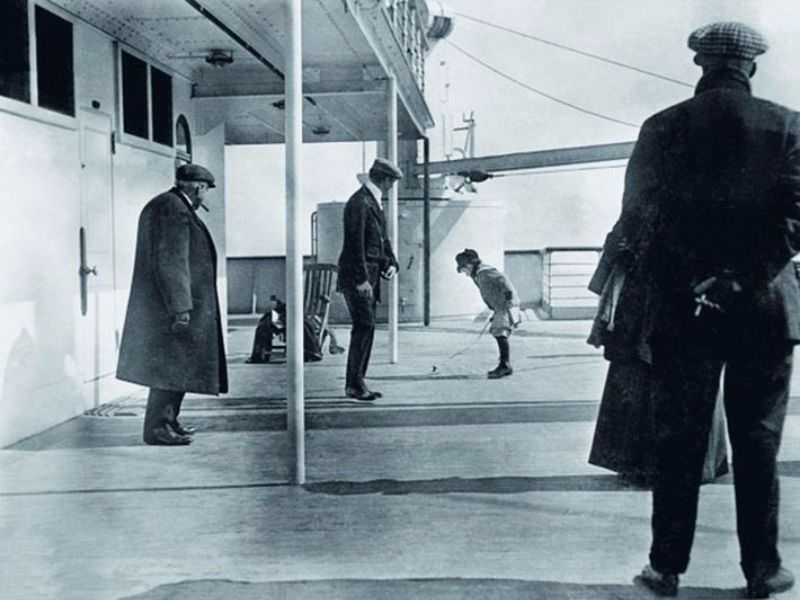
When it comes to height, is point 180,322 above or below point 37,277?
below

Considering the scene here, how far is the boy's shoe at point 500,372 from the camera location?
31.0ft

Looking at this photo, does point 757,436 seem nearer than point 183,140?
Yes

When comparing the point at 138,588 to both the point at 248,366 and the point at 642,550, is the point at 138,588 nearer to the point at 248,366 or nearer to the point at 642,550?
the point at 642,550

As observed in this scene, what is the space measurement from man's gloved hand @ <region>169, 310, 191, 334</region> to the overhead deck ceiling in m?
2.77

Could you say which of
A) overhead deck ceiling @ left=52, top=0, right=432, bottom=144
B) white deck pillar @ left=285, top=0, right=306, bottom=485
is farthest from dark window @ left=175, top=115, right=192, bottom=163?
white deck pillar @ left=285, top=0, right=306, bottom=485

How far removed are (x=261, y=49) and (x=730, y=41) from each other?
671 cm

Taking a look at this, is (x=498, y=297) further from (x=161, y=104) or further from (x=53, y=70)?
(x=53, y=70)

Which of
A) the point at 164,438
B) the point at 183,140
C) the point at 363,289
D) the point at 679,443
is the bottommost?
the point at 164,438

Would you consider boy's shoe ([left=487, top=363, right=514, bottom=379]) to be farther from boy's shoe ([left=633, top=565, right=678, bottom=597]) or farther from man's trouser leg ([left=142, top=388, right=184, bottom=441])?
boy's shoe ([left=633, top=565, right=678, bottom=597])

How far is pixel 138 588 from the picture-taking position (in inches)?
140

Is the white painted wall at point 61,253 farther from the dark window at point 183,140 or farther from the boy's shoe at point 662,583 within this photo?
the boy's shoe at point 662,583

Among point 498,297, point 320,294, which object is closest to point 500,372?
point 498,297

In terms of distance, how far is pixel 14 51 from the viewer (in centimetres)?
643

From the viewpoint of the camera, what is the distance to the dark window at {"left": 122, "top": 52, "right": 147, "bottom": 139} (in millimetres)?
8531
